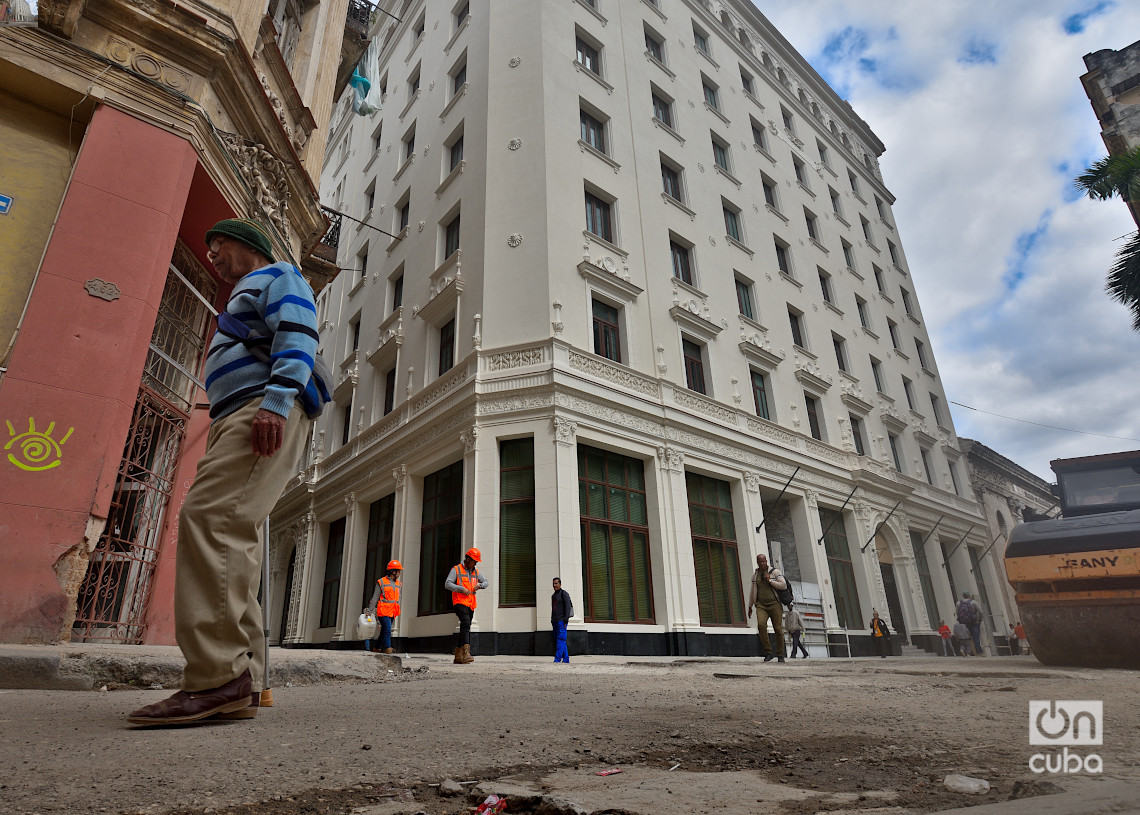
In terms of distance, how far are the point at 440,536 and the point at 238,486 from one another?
42.8 ft

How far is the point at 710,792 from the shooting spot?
1.62m

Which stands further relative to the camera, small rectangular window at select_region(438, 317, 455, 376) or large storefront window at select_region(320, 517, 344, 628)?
large storefront window at select_region(320, 517, 344, 628)

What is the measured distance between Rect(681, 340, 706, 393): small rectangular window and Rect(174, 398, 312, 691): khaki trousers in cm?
1565

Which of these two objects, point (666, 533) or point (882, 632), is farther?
point (882, 632)

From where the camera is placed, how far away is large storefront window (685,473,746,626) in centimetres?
1566

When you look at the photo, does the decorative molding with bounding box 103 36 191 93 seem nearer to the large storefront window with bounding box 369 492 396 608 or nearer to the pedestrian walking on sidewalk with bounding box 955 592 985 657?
the large storefront window with bounding box 369 492 396 608

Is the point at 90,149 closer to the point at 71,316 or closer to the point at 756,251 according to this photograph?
the point at 71,316

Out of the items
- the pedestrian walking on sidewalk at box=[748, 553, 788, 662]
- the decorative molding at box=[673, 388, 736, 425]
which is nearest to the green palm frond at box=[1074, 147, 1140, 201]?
the decorative molding at box=[673, 388, 736, 425]

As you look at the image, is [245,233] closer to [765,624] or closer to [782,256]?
[765,624]

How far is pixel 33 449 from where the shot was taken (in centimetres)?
518

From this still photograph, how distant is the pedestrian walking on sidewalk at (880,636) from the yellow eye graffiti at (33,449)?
811 inches

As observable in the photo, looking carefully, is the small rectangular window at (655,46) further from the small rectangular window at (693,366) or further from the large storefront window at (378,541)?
the large storefront window at (378,541)

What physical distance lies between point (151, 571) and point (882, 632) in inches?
760

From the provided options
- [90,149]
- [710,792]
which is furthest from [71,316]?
[710,792]
